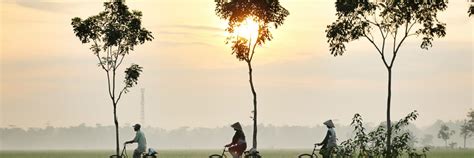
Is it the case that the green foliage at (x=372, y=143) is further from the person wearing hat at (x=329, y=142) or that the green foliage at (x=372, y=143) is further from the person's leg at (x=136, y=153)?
the person's leg at (x=136, y=153)

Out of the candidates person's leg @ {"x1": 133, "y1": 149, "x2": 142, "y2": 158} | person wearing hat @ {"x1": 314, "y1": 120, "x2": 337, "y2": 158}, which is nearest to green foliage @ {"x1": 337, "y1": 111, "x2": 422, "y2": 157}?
→ person wearing hat @ {"x1": 314, "y1": 120, "x2": 337, "y2": 158}

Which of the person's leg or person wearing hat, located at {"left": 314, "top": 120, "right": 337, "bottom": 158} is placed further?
the person's leg

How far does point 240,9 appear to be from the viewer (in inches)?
1575

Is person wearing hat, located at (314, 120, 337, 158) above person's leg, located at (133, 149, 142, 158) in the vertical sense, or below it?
above

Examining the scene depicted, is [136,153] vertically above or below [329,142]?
below

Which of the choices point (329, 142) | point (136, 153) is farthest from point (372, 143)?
point (136, 153)

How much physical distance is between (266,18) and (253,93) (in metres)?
3.62

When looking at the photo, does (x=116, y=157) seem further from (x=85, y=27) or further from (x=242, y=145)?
(x=85, y=27)

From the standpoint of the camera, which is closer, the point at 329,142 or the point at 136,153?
the point at 329,142

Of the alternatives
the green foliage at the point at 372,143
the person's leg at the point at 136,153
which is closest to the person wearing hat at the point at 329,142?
the green foliage at the point at 372,143

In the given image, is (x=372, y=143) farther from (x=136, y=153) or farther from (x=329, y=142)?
(x=136, y=153)

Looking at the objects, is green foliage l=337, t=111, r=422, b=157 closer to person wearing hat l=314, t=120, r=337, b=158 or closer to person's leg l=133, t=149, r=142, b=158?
person wearing hat l=314, t=120, r=337, b=158

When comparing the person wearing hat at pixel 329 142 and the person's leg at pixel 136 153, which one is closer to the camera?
the person wearing hat at pixel 329 142

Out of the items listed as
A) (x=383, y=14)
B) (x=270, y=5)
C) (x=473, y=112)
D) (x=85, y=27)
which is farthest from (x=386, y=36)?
(x=473, y=112)
